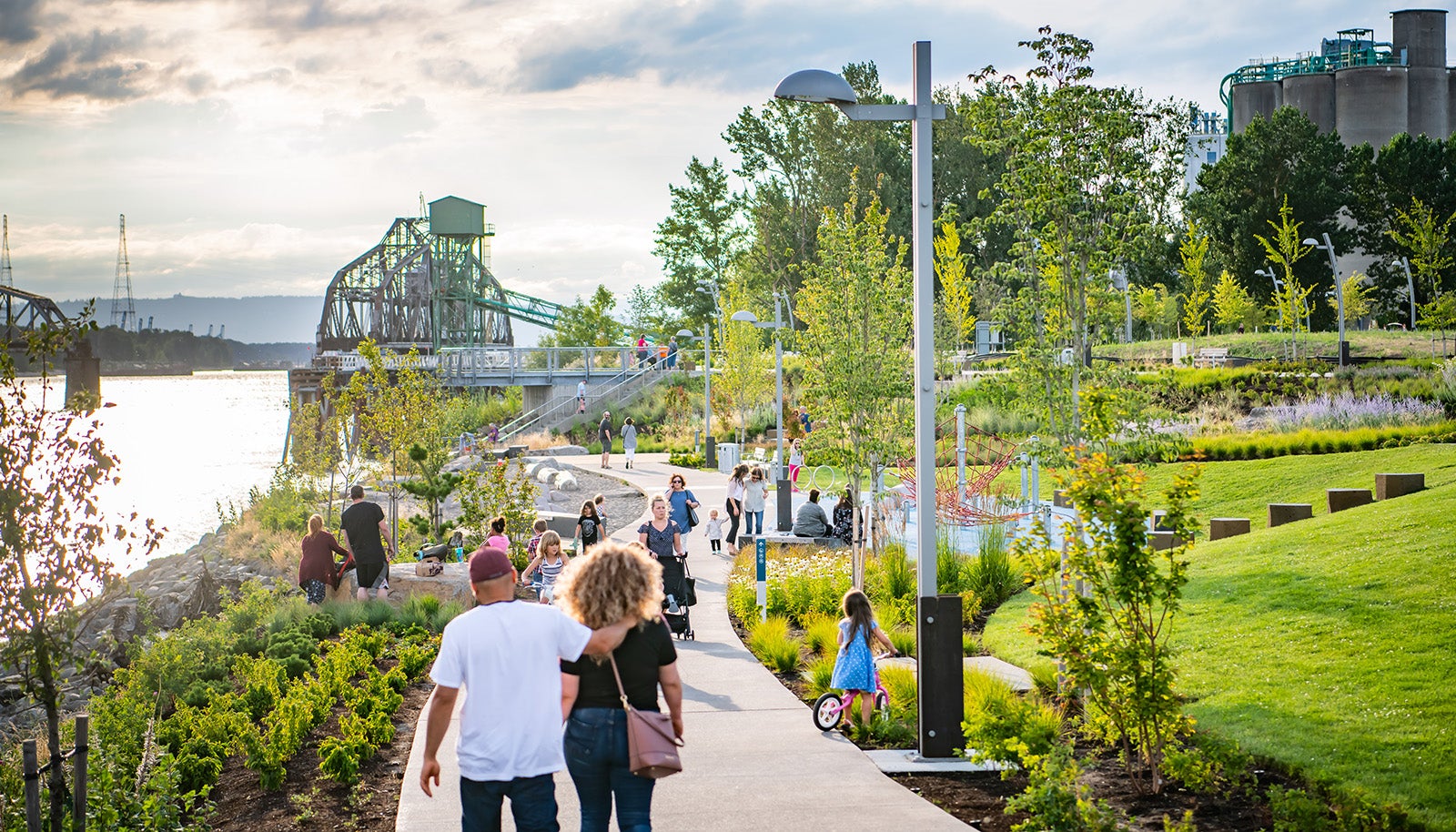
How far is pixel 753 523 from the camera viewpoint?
75.9ft

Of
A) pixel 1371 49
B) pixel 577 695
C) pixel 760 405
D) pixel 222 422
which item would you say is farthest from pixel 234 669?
pixel 222 422

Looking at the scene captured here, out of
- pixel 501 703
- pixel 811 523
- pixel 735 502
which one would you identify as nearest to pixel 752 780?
pixel 501 703

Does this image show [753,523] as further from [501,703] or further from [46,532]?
[501,703]

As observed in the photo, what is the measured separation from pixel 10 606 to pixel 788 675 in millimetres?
7037

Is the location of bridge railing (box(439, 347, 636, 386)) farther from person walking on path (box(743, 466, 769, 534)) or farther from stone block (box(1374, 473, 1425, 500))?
stone block (box(1374, 473, 1425, 500))

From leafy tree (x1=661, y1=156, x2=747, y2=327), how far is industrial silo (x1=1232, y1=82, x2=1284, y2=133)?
3498 cm

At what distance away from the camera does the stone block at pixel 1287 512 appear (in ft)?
55.8

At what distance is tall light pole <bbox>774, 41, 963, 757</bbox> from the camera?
877cm

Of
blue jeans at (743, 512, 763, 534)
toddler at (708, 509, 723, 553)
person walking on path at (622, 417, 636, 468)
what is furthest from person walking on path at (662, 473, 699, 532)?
person walking on path at (622, 417, 636, 468)

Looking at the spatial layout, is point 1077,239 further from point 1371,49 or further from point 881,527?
point 1371,49

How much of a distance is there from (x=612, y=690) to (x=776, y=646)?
22.9 feet

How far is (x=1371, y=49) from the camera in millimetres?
75375

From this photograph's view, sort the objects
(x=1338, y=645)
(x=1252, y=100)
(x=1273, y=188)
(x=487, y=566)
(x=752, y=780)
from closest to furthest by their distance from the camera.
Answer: (x=487, y=566), (x=752, y=780), (x=1338, y=645), (x=1273, y=188), (x=1252, y=100)

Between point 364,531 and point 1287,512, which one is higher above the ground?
point 364,531
